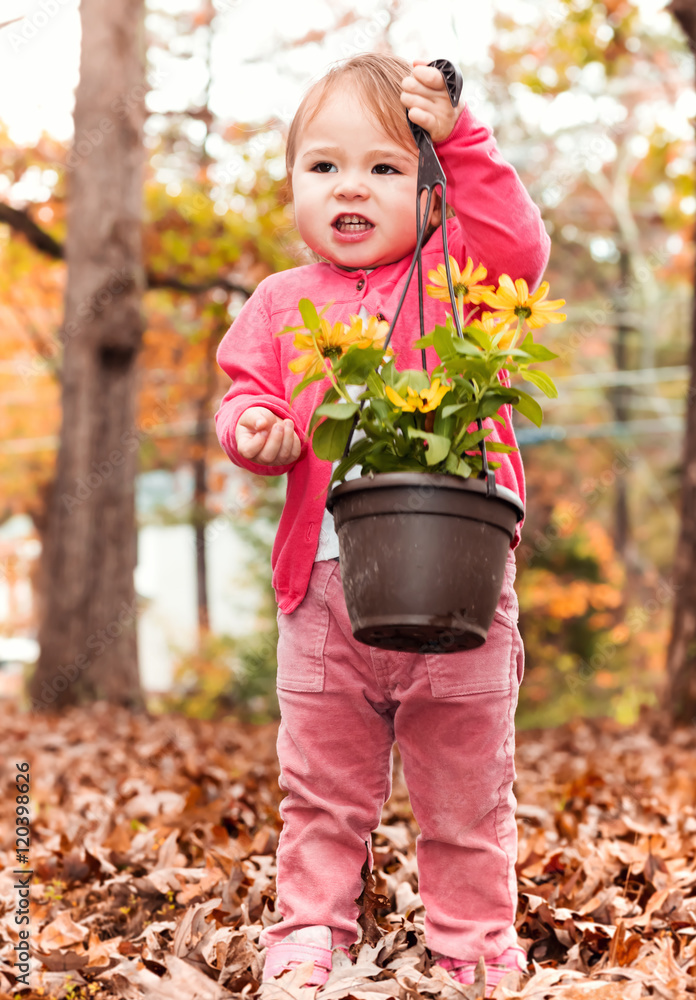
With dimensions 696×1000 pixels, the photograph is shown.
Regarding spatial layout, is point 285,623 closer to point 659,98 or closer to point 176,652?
point 176,652

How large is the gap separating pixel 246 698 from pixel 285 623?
893 cm

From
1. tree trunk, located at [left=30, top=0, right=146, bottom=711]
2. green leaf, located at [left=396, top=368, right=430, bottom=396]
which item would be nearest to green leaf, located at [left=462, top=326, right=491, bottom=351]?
green leaf, located at [left=396, top=368, right=430, bottom=396]

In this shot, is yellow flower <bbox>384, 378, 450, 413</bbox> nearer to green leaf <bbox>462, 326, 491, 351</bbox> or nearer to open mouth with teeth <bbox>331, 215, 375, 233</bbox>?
green leaf <bbox>462, 326, 491, 351</bbox>

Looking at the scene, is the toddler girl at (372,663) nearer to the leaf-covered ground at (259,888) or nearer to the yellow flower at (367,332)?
the leaf-covered ground at (259,888)

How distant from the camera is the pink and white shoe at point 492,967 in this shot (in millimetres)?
1956

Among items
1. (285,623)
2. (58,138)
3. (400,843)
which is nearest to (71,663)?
(400,843)

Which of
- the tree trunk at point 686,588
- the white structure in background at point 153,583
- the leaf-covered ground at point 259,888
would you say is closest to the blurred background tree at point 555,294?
the tree trunk at point 686,588

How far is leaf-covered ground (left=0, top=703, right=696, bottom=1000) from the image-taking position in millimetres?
1962

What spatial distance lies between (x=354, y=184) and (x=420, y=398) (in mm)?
597

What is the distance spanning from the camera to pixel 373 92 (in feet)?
6.51

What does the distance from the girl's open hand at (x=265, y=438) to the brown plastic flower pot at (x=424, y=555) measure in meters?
0.25

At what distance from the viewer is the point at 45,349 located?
14992 mm

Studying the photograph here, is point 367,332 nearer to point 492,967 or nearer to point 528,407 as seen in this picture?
point 528,407

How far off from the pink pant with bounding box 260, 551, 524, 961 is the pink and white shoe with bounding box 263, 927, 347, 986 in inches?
1.0
